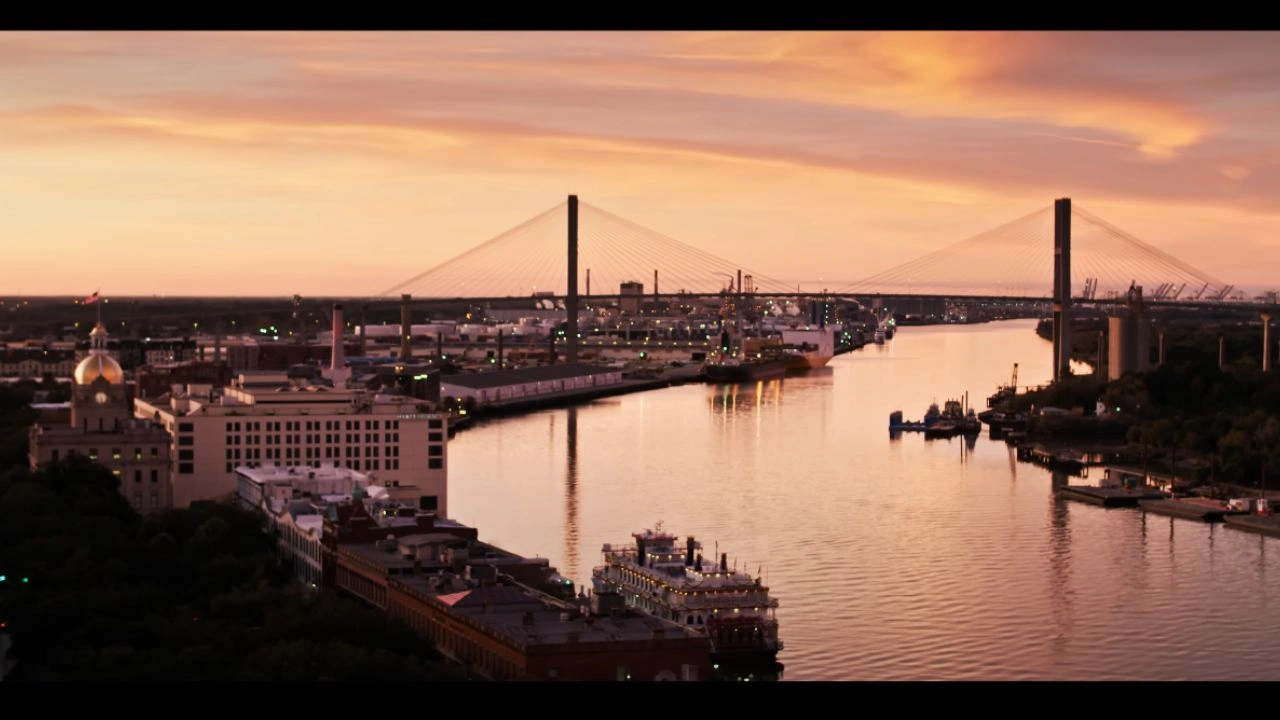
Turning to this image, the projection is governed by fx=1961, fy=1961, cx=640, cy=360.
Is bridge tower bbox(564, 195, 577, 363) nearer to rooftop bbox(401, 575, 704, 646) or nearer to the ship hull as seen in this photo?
the ship hull

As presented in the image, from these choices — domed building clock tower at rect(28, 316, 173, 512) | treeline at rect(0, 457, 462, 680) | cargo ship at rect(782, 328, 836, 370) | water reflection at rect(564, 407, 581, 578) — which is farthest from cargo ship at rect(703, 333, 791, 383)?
treeline at rect(0, 457, 462, 680)

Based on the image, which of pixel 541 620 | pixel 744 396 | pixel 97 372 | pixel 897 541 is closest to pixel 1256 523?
pixel 897 541

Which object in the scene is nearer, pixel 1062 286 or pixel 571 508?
pixel 571 508

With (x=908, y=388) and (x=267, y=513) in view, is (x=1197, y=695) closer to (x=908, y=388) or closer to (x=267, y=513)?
(x=267, y=513)

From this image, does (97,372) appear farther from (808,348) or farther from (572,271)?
(808,348)

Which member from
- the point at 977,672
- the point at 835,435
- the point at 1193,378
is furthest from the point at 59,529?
the point at 1193,378
